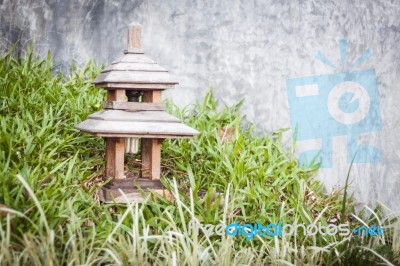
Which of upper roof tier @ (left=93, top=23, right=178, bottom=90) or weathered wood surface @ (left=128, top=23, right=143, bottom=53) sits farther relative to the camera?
weathered wood surface @ (left=128, top=23, right=143, bottom=53)

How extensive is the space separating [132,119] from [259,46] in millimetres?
1524

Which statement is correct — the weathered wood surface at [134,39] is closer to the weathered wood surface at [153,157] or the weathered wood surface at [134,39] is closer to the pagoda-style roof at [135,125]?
the pagoda-style roof at [135,125]

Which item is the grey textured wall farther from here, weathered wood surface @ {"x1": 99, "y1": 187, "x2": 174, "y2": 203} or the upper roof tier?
weathered wood surface @ {"x1": 99, "y1": 187, "x2": 174, "y2": 203}

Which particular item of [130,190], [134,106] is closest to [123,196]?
[130,190]

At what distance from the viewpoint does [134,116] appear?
2934 mm

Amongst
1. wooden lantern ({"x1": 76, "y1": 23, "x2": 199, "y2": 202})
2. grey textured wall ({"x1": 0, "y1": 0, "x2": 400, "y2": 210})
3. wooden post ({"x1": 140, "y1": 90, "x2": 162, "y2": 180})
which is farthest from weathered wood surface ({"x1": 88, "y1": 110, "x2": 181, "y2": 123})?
grey textured wall ({"x1": 0, "y1": 0, "x2": 400, "y2": 210})

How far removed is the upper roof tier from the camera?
2.93 m

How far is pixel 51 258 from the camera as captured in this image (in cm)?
231

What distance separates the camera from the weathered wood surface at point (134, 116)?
114 inches

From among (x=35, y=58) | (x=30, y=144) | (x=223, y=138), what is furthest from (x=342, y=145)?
(x=35, y=58)

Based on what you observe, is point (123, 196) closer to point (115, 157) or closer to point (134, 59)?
point (115, 157)

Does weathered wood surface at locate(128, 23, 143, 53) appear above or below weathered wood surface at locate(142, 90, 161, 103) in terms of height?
above

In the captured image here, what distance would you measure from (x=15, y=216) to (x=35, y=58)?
77.3 inches

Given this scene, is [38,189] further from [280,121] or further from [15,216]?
[280,121]
